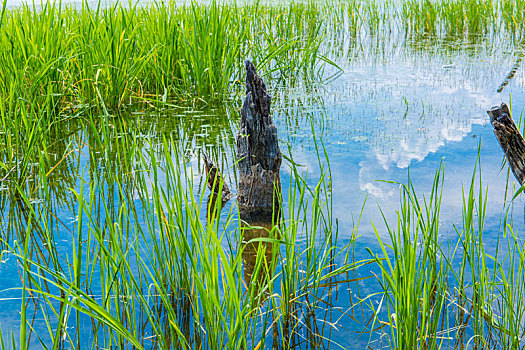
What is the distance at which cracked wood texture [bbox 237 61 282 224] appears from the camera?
301cm

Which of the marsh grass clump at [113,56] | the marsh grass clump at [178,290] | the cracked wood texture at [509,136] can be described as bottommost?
the marsh grass clump at [178,290]

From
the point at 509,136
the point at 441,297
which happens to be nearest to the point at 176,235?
the point at 441,297

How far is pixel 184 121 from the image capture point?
4.77 m

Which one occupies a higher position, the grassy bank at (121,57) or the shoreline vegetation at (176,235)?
the grassy bank at (121,57)

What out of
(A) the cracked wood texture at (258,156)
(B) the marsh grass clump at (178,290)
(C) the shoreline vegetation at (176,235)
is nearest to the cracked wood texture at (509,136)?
(C) the shoreline vegetation at (176,235)

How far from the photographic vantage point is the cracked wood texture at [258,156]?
9.88 feet

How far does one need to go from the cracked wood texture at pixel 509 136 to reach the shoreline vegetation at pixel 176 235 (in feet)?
0.57

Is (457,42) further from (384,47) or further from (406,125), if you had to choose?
(406,125)

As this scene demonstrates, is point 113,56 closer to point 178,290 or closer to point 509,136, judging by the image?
point 178,290

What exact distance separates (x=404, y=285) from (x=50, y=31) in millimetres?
3804

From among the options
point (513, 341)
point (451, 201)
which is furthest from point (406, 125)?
point (513, 341)

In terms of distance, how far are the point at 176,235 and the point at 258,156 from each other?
125 centimetres

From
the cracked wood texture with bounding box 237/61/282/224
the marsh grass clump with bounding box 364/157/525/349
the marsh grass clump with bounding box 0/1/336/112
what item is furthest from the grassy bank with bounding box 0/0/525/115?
the marsh grass clump with bounding box 364/157/525/349

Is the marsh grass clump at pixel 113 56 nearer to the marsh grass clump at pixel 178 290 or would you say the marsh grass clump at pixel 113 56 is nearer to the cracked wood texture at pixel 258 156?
the cracked wood texture at pixel 258 156
